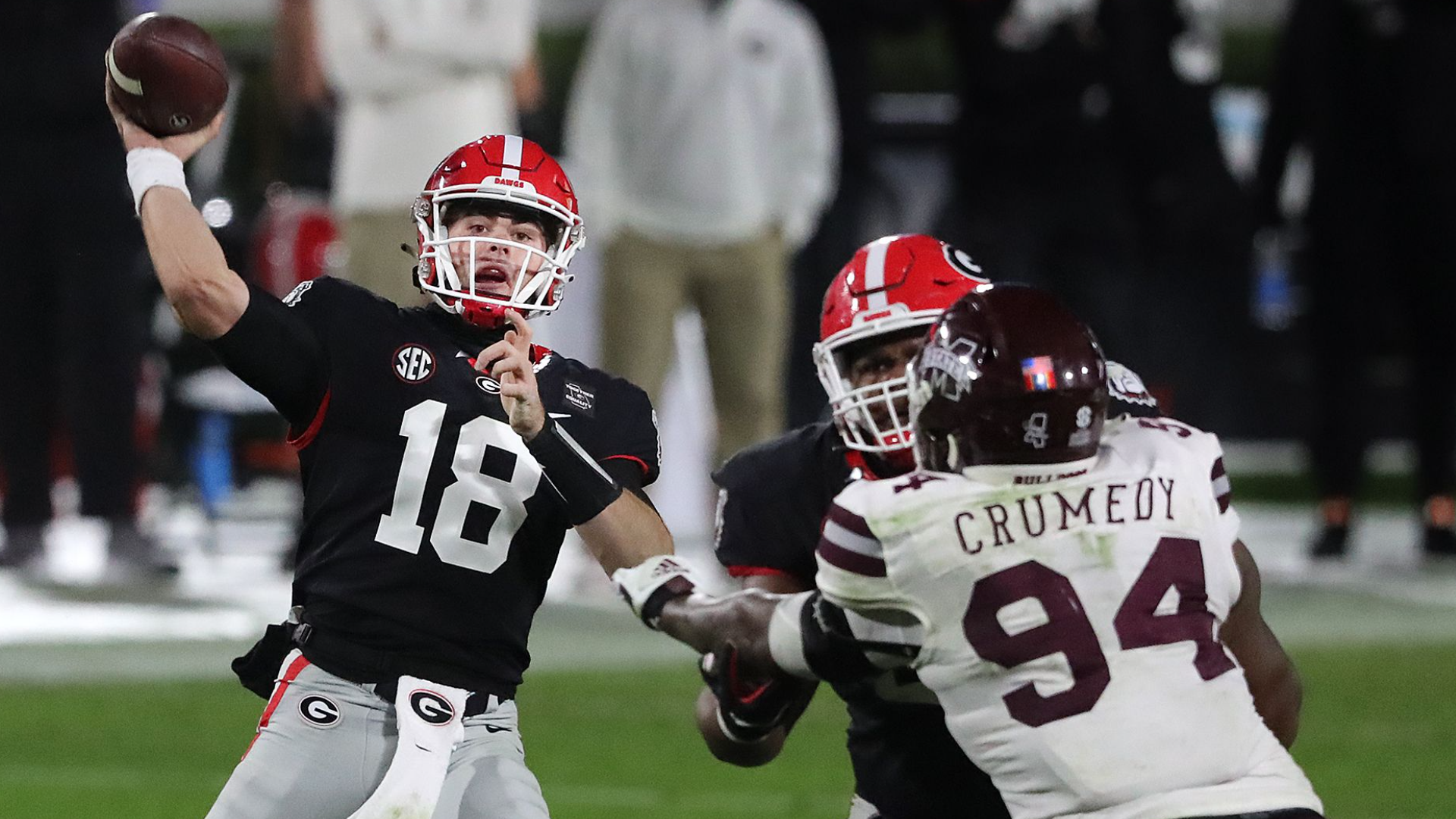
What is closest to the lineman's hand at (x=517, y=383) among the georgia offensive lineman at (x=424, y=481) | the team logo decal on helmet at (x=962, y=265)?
the georgia offensive lineman at (x=424, y=481)

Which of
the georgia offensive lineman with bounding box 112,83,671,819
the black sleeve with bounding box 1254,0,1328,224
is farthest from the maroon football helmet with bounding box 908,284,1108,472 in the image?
the black sleeve with bounding box 1254,0,1328,224

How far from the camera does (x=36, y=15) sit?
7.30 m

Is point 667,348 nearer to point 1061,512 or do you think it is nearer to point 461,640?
point 461,640

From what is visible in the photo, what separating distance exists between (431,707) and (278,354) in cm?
54

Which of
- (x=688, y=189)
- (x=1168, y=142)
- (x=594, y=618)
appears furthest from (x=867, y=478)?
(x=1168, y=142)

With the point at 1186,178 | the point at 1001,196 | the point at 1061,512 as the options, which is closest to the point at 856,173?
the point at 1001,196

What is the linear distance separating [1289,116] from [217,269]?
5966mm

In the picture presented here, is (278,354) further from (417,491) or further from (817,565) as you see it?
(817,565)

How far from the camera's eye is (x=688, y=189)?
24.0 ft

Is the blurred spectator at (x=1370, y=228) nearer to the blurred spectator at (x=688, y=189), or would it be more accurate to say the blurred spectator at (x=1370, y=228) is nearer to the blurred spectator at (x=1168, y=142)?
the blurred spectator at (x=1168, y=142)

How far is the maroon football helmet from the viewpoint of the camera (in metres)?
→ 2.80

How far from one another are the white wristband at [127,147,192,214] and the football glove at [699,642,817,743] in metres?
1.00

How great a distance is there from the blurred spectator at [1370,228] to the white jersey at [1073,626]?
214 inches

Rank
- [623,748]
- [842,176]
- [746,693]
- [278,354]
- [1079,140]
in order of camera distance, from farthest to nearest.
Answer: [842,176] → [1079,140] → [623,748] → [278,354] → [746,693]
